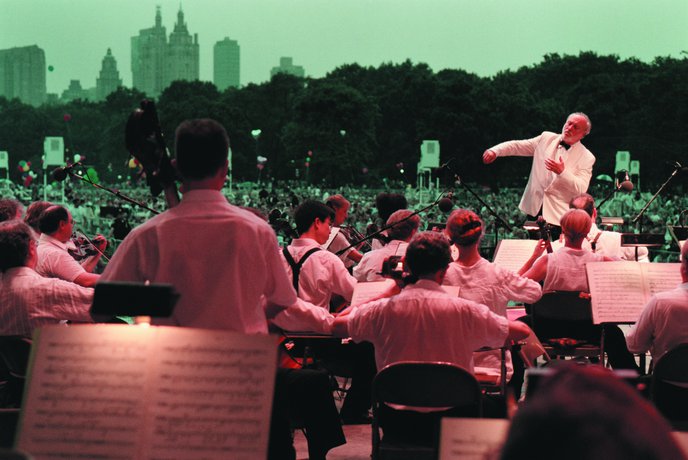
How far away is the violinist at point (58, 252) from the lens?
5992mm

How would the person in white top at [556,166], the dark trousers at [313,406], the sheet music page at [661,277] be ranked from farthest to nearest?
1. the person in white top at [556,166]
2. the sheet music page at [661,277]
3. the dark trousers at [313,406]

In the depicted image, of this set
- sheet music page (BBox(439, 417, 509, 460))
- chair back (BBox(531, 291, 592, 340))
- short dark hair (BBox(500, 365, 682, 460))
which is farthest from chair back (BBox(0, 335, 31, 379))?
short dark hair (BBox(500, 365, 682, 460))

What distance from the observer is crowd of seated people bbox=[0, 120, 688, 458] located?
330 centimetres

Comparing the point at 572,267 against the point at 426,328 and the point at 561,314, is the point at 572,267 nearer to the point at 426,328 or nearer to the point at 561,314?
the point at 561,314

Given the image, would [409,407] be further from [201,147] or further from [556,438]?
[556,438]

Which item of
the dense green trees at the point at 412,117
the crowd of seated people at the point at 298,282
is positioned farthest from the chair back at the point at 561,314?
A: the dense green trees at the point at 412,117

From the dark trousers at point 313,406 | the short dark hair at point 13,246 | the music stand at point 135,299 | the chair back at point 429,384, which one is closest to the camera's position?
the music stand at point 135,299

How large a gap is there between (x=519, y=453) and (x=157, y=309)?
1562mm

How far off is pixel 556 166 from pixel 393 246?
9.13 feet

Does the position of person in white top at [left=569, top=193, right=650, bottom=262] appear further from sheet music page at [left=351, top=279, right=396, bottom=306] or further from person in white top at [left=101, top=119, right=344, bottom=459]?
person in white top at [left=101, top=119, right=344, bottom=459]

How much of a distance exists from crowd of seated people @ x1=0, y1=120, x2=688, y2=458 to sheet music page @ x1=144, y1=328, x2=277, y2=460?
2.36 feet

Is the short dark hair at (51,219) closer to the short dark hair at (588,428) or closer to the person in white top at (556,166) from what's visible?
the person in white top at (556,166)

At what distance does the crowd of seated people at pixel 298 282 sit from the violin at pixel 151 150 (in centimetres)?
23

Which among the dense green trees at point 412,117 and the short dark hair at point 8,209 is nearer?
the short dark hair at point 8,209
